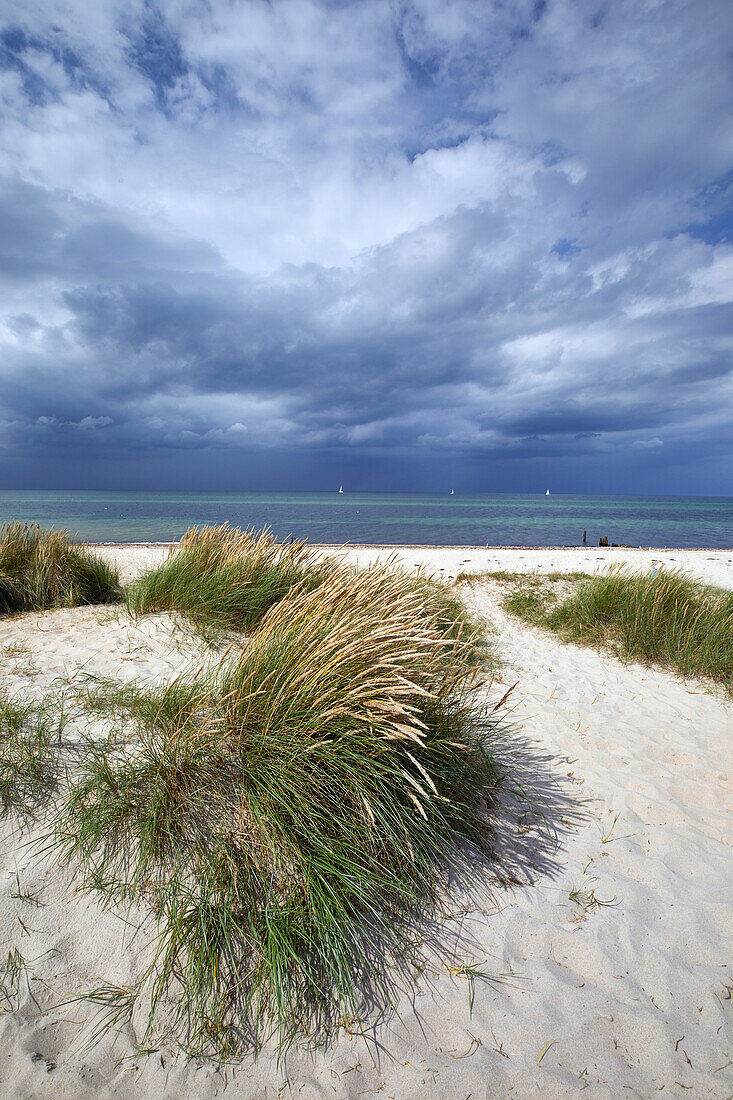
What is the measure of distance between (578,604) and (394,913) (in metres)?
6.78

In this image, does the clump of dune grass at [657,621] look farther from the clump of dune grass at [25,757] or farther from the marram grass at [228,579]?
the clump of dune grass at [25,757]

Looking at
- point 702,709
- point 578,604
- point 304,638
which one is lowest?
point 702,709

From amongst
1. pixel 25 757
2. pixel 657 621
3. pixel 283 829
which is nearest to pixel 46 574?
pixel 25 757

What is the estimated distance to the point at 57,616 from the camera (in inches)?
240

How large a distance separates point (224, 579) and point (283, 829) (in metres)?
3.98

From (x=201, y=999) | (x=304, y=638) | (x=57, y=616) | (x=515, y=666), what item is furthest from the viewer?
(x=515, y=666)

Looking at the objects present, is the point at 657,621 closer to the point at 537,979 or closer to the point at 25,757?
the point at 537,979

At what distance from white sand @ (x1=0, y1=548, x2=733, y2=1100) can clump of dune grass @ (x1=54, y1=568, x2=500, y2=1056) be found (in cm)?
15

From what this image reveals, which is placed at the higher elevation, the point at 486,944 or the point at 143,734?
the point at 143,734

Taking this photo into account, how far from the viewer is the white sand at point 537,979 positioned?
1.90 m

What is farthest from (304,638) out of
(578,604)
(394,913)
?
(578,604)

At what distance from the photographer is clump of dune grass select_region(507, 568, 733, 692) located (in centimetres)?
662

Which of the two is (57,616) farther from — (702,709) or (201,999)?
(702,709)

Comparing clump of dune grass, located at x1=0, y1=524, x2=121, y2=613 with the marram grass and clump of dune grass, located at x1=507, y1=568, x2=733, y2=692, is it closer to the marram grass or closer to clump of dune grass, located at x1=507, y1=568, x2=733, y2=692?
the marram grass
